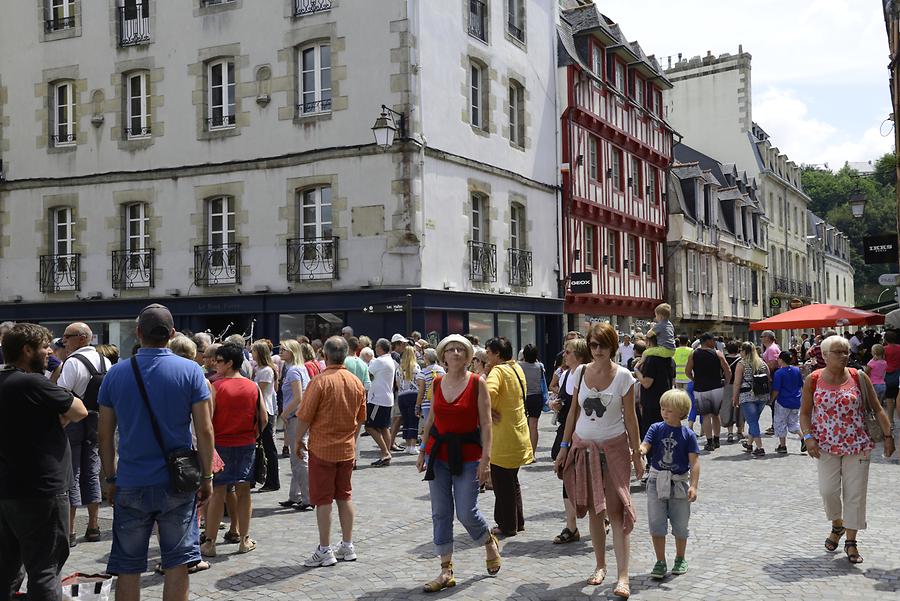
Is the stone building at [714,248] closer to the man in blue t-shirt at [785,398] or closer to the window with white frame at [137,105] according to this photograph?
the window with white frame at [137,105]

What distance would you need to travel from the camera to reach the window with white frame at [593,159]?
26781 millimetres

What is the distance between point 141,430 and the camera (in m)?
4.80

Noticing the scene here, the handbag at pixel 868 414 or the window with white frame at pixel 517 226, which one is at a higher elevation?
the window with white frame at pixel 517 226

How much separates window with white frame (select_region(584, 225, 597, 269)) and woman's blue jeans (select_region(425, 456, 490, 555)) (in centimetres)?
2069

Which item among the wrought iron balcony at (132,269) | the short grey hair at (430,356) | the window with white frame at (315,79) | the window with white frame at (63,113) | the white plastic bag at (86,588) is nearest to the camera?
the white plastic bag at (86,588)

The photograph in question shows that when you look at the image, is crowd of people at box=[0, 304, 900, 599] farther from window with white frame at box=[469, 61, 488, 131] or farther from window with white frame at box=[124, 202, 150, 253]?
window with white frame at box=[469, 61, 488, 131]

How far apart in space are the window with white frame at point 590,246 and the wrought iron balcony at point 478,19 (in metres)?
6.95

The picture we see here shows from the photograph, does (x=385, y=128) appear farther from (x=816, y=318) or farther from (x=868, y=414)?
(x=868, y=414)

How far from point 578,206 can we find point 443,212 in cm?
683

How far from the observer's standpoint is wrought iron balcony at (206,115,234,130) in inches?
818

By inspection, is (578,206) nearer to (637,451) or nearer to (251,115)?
(251,115)

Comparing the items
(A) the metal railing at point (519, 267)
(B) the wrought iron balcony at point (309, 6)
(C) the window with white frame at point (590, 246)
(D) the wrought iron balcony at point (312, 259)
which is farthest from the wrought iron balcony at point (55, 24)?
(C) the window with white frame at point (590, 246)

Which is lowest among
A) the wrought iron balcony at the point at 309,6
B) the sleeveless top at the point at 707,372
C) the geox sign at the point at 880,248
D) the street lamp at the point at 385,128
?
the sleeveless top at the point at 707,372

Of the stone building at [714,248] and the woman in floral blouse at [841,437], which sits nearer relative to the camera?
the woman in floral blouse at [841,437]
